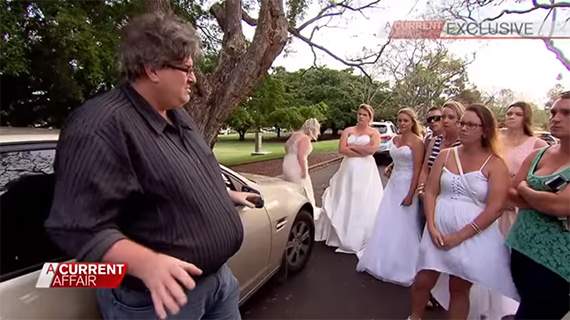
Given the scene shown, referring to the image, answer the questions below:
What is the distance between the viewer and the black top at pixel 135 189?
112cm

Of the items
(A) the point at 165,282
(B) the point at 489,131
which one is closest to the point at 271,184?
(B) the point at 489,131

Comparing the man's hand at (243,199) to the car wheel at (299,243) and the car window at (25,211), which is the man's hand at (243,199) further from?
the car wheel at (299,243)

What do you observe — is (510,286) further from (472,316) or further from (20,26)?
(20,26)

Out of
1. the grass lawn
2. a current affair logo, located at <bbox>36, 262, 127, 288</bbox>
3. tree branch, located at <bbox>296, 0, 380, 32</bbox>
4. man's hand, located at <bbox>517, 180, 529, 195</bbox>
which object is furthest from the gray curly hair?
the grass lawn

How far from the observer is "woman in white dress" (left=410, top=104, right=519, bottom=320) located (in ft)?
8.02

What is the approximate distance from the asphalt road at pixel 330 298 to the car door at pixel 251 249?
0.41 meters

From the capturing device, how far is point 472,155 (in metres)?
2.57

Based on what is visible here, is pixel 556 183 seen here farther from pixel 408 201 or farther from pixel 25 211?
pixel 25 211

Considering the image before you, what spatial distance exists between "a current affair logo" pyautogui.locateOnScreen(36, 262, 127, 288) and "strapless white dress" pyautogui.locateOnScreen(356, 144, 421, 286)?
9.86 feet

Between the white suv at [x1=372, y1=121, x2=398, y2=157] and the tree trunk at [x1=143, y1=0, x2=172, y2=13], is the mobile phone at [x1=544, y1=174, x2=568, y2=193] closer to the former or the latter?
the tree trunk at [x1=143, y1=0, x2=172, y2=13]

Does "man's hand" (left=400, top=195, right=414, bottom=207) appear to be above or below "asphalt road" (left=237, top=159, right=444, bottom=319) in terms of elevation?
above

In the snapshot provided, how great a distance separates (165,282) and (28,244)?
0.93 metres

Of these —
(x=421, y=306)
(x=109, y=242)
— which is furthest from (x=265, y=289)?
(x=109, y=242)

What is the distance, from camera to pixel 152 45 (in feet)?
4.46
